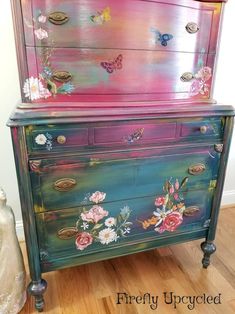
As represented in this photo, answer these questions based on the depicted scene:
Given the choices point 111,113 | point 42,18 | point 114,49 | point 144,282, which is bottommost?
point 144,282

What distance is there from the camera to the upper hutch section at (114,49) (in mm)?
1015

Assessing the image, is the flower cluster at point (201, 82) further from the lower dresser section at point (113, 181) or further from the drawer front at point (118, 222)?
the drawer front at point (118, 222)

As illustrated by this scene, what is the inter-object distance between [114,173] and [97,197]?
0.14m

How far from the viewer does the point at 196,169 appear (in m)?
1.35

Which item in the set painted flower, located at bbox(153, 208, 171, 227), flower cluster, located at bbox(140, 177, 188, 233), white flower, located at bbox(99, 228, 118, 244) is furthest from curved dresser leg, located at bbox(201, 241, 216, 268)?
white flower, located at bbox(99, 228, 118, 244)

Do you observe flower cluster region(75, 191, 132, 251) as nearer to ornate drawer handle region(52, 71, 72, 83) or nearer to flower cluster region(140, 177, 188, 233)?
flower cluster region(140, 177, 188, 233)

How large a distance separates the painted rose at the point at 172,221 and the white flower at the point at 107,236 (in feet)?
0.92

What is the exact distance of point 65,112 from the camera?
1.05 m

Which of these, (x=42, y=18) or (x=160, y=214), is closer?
(x=42, y=18)

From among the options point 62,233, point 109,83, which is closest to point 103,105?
point 109,83

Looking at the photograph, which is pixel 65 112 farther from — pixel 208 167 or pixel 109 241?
pixel 208 167

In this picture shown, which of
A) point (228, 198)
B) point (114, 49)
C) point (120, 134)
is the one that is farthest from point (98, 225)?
point (228, 198)

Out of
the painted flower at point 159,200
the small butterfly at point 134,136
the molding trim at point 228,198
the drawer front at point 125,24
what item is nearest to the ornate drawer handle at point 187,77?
the drawer front at point 125,24

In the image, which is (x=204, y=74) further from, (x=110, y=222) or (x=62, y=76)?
(x=110, y=222)
